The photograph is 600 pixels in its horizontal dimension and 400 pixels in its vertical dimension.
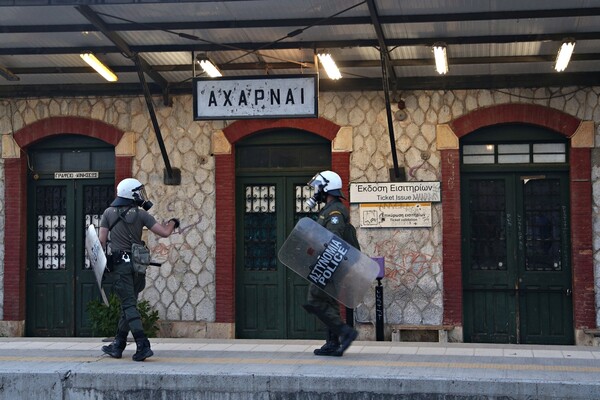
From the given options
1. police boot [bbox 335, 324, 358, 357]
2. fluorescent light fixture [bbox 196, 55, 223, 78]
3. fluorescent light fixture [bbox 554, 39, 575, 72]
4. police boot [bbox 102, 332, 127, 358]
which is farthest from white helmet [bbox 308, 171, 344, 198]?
fluorescent light fixture [bbox 554, 39, 575, 72]

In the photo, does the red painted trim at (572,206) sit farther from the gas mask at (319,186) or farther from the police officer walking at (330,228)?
the gas mask at (319,186)

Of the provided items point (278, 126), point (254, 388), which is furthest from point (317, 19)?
point (254, 388)

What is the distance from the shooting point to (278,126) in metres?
14.2

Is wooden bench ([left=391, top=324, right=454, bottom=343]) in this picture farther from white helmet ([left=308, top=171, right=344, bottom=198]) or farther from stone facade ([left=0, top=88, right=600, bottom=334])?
white helmet ([left=308, top=171, right=344, bottom=198])

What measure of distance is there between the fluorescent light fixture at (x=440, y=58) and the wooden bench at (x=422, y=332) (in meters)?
3.85

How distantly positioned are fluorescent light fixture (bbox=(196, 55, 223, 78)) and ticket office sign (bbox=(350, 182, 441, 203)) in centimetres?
269

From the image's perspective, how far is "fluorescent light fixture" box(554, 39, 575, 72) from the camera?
38.7 ft

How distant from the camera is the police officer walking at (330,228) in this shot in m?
9.56

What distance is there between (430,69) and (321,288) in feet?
17.3

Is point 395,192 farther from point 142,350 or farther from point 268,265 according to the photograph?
point 142,350

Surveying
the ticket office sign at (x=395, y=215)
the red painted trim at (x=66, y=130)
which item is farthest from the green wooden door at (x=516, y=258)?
the red painted trim at (x=66, y=130)

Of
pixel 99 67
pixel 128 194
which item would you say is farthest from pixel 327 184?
pixel 99 67

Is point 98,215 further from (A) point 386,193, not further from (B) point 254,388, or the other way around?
(B) point 254,388

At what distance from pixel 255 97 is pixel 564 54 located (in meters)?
4.22
